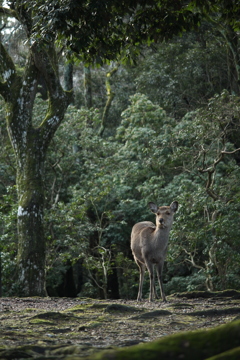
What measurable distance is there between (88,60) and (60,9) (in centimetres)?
194

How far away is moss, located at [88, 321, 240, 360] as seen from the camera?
117 inches

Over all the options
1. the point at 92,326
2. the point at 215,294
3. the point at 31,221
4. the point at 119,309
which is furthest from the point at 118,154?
the point at 92,326

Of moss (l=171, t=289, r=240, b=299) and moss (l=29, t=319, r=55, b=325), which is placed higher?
moss (l=171, t=289, r=240, b=299)

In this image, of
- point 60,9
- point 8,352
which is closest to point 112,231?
point 60,9

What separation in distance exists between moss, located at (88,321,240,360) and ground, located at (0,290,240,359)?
143cm

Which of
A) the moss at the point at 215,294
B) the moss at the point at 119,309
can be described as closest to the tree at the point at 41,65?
the moss at the point at 215,294

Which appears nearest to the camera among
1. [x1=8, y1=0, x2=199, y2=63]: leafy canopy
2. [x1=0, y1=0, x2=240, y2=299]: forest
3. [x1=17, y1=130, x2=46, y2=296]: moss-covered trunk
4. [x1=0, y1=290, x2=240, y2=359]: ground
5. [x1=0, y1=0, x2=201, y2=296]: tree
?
[x1=0, y1=290, x2=240, y2=359]: ground

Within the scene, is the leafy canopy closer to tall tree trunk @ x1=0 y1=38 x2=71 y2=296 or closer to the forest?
the forest

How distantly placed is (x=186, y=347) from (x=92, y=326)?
13.9ft

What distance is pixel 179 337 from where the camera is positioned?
3.20 metres

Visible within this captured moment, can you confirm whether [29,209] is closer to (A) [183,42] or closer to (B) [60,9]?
(B) [60,9]

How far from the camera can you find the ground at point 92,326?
4937 mm

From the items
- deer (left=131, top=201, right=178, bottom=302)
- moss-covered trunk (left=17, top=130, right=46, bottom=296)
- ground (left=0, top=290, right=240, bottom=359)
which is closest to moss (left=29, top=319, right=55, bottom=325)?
ground (left=0, top=290, right=240, bottom=359)

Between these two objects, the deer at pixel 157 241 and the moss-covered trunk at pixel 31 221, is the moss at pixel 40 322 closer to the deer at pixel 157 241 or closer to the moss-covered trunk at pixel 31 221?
the deer at pixel 157 241
